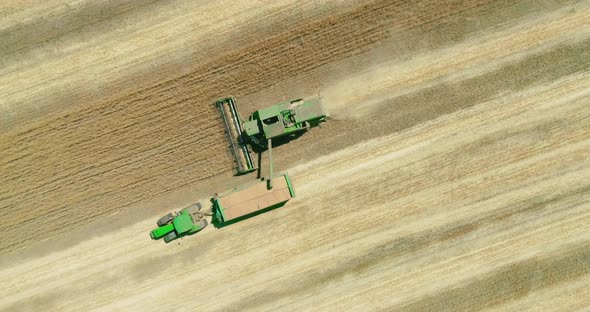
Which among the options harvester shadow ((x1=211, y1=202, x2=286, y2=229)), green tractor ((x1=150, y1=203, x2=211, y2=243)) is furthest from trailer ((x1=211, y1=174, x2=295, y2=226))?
green tractor ((x1=150, y1=203, x2=211, y2=243))

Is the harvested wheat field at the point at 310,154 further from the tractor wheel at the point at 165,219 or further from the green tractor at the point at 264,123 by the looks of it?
the green tractor at the point at 264,123

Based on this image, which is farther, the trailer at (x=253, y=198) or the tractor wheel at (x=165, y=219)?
the tractor wheel at (x=165, y=219)

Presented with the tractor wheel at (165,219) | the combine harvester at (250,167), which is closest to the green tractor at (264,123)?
the combine harvester at (250,167)

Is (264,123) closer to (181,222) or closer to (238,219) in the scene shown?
(238,219)

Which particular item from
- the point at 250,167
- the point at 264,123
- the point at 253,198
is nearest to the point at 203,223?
the point at 253,198

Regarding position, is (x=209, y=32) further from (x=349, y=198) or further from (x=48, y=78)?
(x=349, y=198)

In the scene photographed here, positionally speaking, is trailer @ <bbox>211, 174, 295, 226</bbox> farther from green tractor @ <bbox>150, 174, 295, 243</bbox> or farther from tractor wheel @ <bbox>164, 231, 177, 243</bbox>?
tractor wheel @ <bbox>164, 231, 177, 243</bbox>
